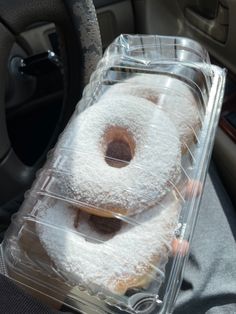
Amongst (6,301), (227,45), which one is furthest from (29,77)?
(6,301)

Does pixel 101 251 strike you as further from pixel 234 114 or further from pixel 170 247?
pixel 234 114

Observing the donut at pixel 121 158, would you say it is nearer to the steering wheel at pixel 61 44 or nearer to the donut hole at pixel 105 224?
the donut hole at pixel 105 224

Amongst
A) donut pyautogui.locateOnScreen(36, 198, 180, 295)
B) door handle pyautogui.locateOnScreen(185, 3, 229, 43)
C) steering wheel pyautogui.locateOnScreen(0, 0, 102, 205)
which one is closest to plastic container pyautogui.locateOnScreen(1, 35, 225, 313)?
donut pyautogui.locateOnScreen(36, 198, 180, 295)

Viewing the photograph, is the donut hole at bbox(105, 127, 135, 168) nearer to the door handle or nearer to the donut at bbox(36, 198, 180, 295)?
the donut at bbox(36, 198, 180, 295)

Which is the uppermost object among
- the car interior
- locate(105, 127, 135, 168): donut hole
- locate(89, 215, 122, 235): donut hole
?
locate(105, 127, 135, 168): donut hole

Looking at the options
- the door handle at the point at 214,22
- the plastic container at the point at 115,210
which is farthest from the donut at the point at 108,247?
the door handle at the point at 214,22

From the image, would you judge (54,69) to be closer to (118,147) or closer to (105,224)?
(118,147)
